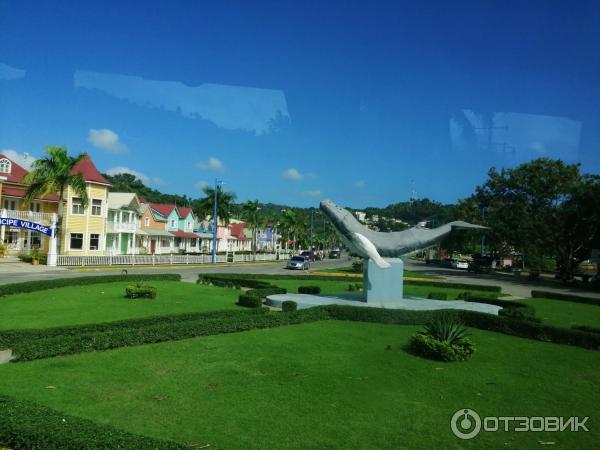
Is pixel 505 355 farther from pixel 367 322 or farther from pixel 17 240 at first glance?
pixel 17 240

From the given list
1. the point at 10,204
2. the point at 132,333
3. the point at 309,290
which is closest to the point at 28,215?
the point at 10,204

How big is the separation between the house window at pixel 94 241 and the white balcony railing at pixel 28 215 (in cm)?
422

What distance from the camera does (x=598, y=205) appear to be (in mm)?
38625

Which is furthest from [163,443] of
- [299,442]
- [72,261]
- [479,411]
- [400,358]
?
[72,261]

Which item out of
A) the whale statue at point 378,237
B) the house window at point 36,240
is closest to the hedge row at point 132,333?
the whale statue at point 378,237

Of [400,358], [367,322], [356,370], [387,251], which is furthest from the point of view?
[387,251]

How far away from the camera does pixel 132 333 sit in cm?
1143

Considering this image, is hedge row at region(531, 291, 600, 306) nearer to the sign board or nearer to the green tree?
the green tree

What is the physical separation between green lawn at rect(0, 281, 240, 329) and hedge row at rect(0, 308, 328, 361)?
2325mm

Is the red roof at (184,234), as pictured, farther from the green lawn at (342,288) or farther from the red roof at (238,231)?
the green lawn at (342,288)

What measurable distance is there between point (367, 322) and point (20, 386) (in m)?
10.8

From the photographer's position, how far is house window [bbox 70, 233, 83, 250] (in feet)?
145

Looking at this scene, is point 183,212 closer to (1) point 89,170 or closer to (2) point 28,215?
(1) point 89,170

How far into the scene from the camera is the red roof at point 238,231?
294 ft
